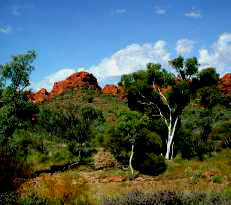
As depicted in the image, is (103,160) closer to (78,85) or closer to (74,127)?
(74,127)

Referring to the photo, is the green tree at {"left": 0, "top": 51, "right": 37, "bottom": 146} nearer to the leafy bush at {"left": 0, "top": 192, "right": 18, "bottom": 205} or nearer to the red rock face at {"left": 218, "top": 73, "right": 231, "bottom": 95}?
the leafy bush at {"left": 0, "top": 192, "right": 18, "bottom": 205}

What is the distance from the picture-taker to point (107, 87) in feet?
354

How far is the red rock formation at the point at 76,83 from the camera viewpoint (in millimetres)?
95625

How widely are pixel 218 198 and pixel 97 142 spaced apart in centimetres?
2294

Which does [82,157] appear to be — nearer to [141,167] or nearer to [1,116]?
[141,167]

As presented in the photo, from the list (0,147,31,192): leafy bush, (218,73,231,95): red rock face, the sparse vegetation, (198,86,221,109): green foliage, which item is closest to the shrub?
the sparse vegetation

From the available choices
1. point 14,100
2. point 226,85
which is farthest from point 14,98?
point 226,85

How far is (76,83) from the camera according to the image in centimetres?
9731

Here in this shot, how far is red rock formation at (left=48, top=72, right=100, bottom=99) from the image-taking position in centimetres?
9562

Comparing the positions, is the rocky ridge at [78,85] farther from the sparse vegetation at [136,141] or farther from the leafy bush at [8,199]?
the leafy bush at [8,199]

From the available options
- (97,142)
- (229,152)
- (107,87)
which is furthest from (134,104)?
(107,87)

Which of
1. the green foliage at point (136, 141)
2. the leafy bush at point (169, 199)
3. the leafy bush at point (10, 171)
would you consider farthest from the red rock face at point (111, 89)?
the leafy bush at point (10, 171)

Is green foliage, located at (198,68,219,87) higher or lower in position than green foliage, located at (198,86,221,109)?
higher

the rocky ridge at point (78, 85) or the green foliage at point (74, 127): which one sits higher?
the rocky ridge at point (78, 85)
